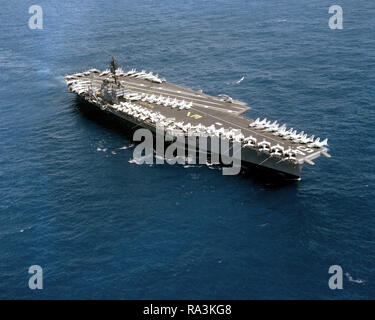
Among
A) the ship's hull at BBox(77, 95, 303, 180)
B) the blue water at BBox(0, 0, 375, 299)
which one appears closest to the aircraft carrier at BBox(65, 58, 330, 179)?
the ship's hull at BBox(77, 95, 303, 180)

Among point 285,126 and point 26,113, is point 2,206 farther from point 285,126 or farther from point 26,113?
point 285,126

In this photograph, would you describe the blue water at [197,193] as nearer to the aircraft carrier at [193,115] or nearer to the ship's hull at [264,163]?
the ship's hull at [264,163]

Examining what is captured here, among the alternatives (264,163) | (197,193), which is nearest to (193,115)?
(264,163)

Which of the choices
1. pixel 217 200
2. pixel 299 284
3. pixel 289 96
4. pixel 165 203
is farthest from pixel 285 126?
pixel 299 284

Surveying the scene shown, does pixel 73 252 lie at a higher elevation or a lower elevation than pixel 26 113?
lower

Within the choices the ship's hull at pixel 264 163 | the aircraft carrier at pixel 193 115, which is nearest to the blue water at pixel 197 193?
the ship's hull at pixel 264 163

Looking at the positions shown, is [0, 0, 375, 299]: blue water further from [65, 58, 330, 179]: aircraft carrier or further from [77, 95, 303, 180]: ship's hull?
[65, 58, 330, 179]: aircraft carrier

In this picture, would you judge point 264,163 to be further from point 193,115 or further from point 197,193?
point 193,115
